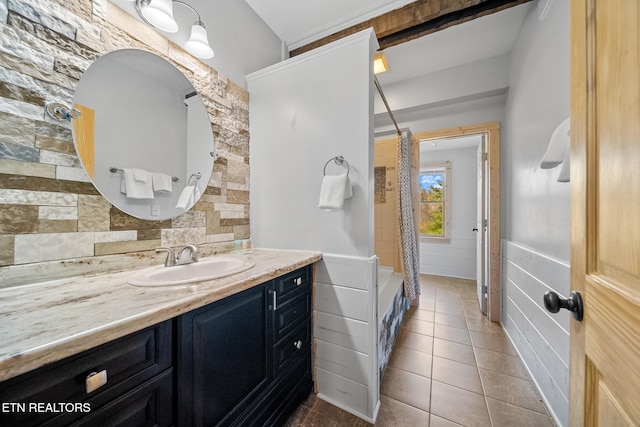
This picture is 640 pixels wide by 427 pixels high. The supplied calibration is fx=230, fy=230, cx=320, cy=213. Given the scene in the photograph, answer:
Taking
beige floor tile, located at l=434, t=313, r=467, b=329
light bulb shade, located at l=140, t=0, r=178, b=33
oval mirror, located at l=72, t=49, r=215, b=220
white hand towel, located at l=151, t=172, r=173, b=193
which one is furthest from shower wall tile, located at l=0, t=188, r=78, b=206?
beige floor tile, located at l=434, t=313, r=467, b=329

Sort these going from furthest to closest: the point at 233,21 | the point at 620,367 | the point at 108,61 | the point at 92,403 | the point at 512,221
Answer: the point at 512,221 → the point at 233,21 → the point at 108,61 → the point at 92,403 → the point at 620,367

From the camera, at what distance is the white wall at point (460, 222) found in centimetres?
404

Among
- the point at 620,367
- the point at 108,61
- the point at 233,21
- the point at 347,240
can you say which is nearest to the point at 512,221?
the point at 347,240

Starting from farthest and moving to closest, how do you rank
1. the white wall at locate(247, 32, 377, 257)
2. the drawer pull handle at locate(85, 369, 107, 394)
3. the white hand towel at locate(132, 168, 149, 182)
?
the white wall at locate(247, 32, 377, 257) → the white hand towel at locate(132, 168, 149, 182) → the drawer pull handle at locate(85, 369, 107, 394)

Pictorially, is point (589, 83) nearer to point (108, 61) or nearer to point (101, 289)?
point (101, 289)

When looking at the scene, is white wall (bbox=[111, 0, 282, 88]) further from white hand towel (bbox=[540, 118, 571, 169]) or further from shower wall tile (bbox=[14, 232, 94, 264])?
white hand towel (bbox=[540, 118, 571, 169])

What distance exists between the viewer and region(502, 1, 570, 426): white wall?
1273 mm

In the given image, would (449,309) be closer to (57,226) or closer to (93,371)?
(93,371)

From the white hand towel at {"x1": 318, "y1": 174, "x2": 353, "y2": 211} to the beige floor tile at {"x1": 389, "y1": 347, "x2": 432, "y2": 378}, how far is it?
140cm

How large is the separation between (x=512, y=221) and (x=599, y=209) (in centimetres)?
207

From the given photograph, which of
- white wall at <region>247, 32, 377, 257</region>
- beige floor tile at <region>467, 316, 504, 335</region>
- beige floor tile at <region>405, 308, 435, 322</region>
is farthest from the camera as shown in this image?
beige floor tile at <region>405, 308, 435, 322</region>

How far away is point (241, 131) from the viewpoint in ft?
5.56

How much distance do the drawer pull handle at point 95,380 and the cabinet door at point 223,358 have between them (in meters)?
0.19

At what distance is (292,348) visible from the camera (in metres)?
1.29
